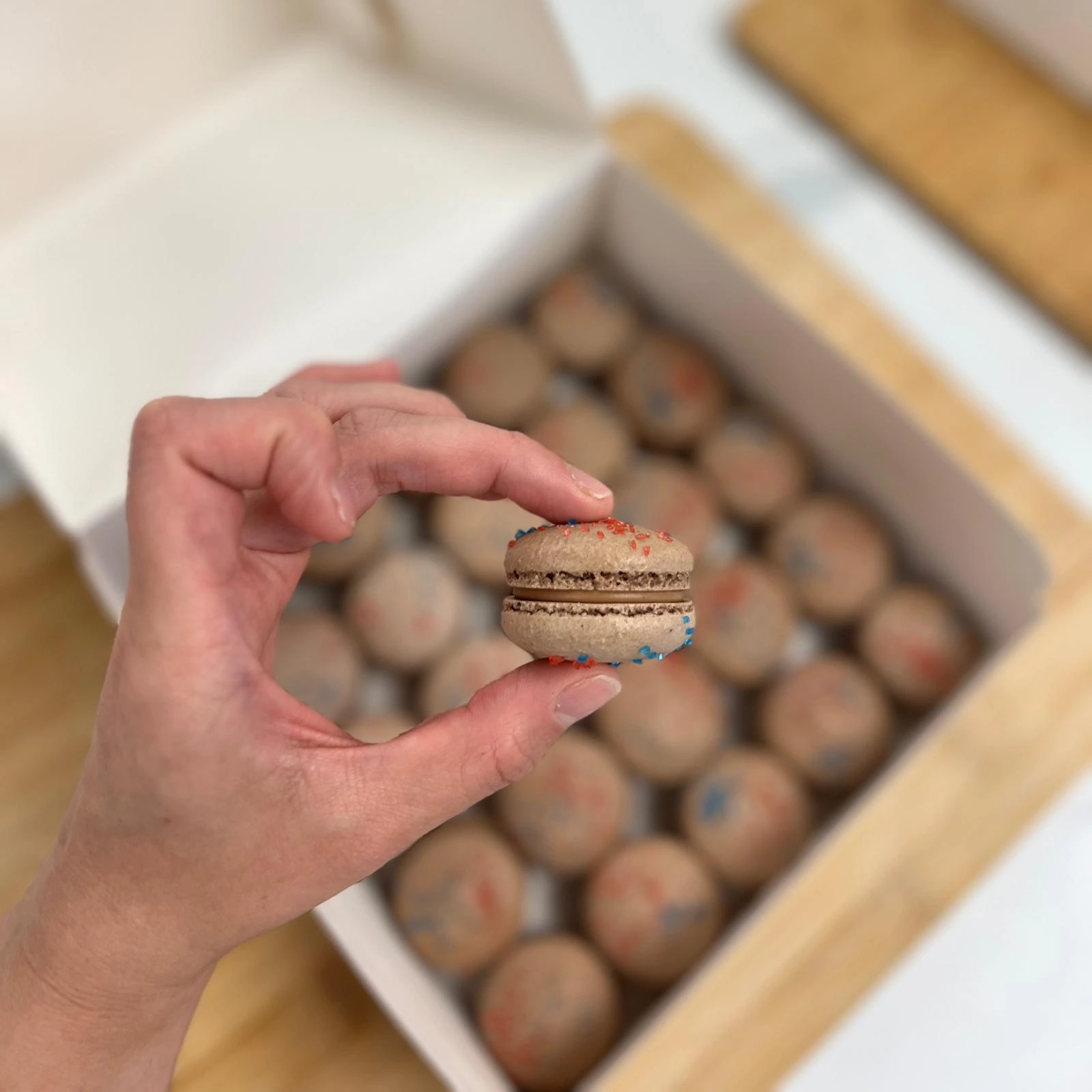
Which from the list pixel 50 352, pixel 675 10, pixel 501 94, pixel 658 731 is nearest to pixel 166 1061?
pixel 658 731

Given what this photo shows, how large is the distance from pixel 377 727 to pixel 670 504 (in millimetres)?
353

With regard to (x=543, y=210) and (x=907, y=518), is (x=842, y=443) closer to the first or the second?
(x=907, y=518)

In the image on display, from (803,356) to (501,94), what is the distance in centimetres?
38

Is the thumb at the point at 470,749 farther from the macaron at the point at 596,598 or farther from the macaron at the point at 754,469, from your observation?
the macaron at the point at 754,469

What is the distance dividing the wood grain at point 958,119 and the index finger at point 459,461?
0.79 metres

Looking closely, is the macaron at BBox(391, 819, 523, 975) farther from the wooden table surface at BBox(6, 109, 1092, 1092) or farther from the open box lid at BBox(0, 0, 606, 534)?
the open box lid at BBox(0, 0, 606, 534)

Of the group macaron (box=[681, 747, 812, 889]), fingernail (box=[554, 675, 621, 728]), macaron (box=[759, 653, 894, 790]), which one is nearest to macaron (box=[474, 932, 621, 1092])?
macaron (box=[681, 747, 812, 889])

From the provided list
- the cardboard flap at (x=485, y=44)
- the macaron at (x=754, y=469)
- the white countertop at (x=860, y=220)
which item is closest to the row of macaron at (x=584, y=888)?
the macaron at (x=754, y=469)

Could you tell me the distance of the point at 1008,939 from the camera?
0.93 meters

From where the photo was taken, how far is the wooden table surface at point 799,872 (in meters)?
0.79

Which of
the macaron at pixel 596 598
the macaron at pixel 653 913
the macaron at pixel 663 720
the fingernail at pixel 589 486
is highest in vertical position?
the fingernail at pixel 589 486

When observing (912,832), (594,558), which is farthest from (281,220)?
(912,832)

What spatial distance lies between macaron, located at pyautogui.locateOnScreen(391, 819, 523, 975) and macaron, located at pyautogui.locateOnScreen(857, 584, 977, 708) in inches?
15.8

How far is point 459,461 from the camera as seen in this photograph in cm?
59
